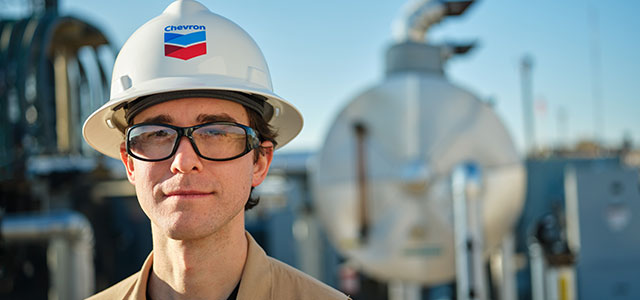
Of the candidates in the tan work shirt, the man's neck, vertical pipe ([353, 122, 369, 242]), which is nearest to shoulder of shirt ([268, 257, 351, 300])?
the tan work shirt

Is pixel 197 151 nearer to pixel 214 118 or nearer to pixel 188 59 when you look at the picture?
pixel 214 118

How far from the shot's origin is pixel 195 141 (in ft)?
4.34

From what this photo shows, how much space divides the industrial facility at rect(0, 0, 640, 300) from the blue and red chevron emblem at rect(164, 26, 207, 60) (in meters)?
1.29

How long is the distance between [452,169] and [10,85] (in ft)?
22.5

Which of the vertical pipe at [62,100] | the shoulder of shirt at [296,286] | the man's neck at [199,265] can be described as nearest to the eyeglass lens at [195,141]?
the man's neck at [199,265]

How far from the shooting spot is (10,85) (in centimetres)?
788

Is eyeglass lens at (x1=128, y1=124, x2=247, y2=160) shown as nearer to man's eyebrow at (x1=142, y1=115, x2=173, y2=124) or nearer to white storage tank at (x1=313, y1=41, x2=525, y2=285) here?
man's eyebrow at (x1=142, y1=115, x2=173, y2=124)

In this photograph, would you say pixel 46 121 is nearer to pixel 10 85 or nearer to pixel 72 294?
pixel 10 85

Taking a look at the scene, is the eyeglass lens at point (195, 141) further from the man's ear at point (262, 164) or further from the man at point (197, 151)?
the man's ear at point (262, 164)

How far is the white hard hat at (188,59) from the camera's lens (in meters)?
1.42

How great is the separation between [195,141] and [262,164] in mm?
267

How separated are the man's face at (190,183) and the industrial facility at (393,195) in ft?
4.23

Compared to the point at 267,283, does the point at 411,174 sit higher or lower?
higher

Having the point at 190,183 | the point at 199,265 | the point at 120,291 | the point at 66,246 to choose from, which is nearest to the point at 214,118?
→ the point at 190,183
